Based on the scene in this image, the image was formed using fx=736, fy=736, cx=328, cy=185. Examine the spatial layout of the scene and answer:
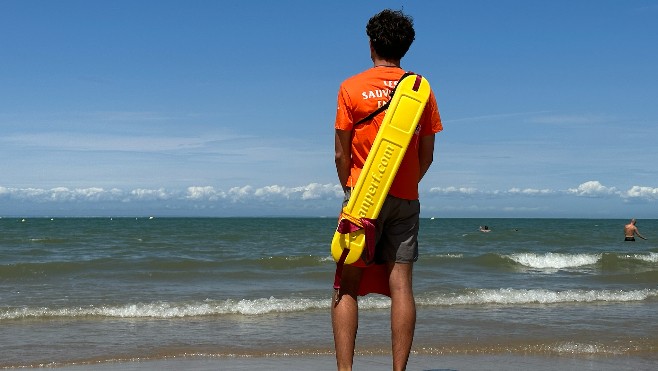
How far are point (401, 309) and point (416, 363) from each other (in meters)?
2.18

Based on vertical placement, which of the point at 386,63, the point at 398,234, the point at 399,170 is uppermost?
the point at 386,63

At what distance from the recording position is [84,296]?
11.1 meters

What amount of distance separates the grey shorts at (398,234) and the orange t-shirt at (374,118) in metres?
0.07

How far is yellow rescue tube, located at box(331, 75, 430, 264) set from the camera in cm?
373

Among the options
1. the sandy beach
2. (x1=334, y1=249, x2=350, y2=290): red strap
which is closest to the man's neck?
(x1=334, y1=249, x2=350, y2=290): red strap

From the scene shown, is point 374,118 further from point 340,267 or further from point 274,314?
point 274,314

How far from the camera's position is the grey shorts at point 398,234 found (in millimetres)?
3922

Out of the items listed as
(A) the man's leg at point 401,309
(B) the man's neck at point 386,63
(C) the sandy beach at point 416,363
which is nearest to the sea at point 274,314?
(C) the sandy beach at point 416,363

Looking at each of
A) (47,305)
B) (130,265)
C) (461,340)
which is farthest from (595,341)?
(130,265)

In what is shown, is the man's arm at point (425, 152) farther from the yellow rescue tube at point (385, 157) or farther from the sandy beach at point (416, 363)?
the sandy beach at point (416, 363)

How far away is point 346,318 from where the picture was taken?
13.0 feet

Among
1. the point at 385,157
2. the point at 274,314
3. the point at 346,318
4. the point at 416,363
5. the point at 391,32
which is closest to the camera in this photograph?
the point at 385,157

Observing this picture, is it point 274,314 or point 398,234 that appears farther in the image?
Result: point 274,314

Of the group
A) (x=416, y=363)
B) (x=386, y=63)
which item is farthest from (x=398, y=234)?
(x=416, y=363)
